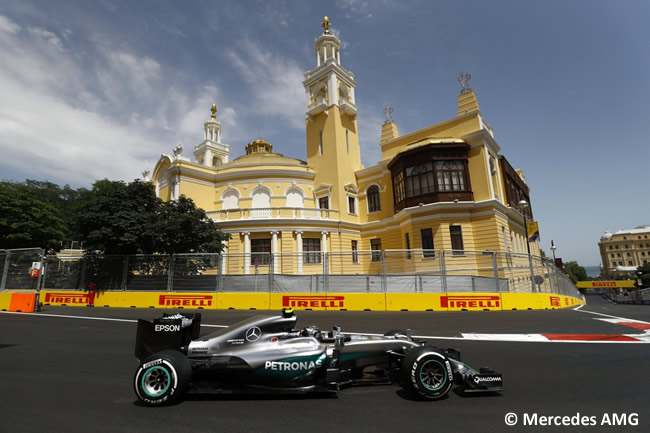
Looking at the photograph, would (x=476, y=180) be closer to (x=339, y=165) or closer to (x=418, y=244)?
(x=418, y=244)

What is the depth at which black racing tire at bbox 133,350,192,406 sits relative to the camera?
4023mm

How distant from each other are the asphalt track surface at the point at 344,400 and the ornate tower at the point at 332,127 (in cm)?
2356

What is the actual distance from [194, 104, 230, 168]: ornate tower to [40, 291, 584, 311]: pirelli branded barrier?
40.7 m

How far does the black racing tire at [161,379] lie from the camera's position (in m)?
4.02

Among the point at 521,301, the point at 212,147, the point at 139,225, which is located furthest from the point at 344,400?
the point at 212,147

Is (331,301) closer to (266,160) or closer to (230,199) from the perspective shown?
(230,199)

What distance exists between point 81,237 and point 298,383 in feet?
62.8

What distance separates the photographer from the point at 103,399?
14.1 ft

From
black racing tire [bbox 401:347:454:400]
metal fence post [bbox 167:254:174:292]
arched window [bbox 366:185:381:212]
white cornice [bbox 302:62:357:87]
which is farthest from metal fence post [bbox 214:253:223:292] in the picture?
white cornice [bbox 302:62:357:87]

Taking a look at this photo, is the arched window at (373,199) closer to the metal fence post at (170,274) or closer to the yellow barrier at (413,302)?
the yellow barrier at (413,302)

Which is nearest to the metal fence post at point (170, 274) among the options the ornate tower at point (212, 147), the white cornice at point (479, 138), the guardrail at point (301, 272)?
the guardrail at point (301, 272)

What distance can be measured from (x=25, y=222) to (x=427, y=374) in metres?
40.7

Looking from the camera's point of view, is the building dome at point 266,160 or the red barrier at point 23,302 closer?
the red barrier at point 23,302

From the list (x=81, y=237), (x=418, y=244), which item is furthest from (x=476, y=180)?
(x=81, y=237)
